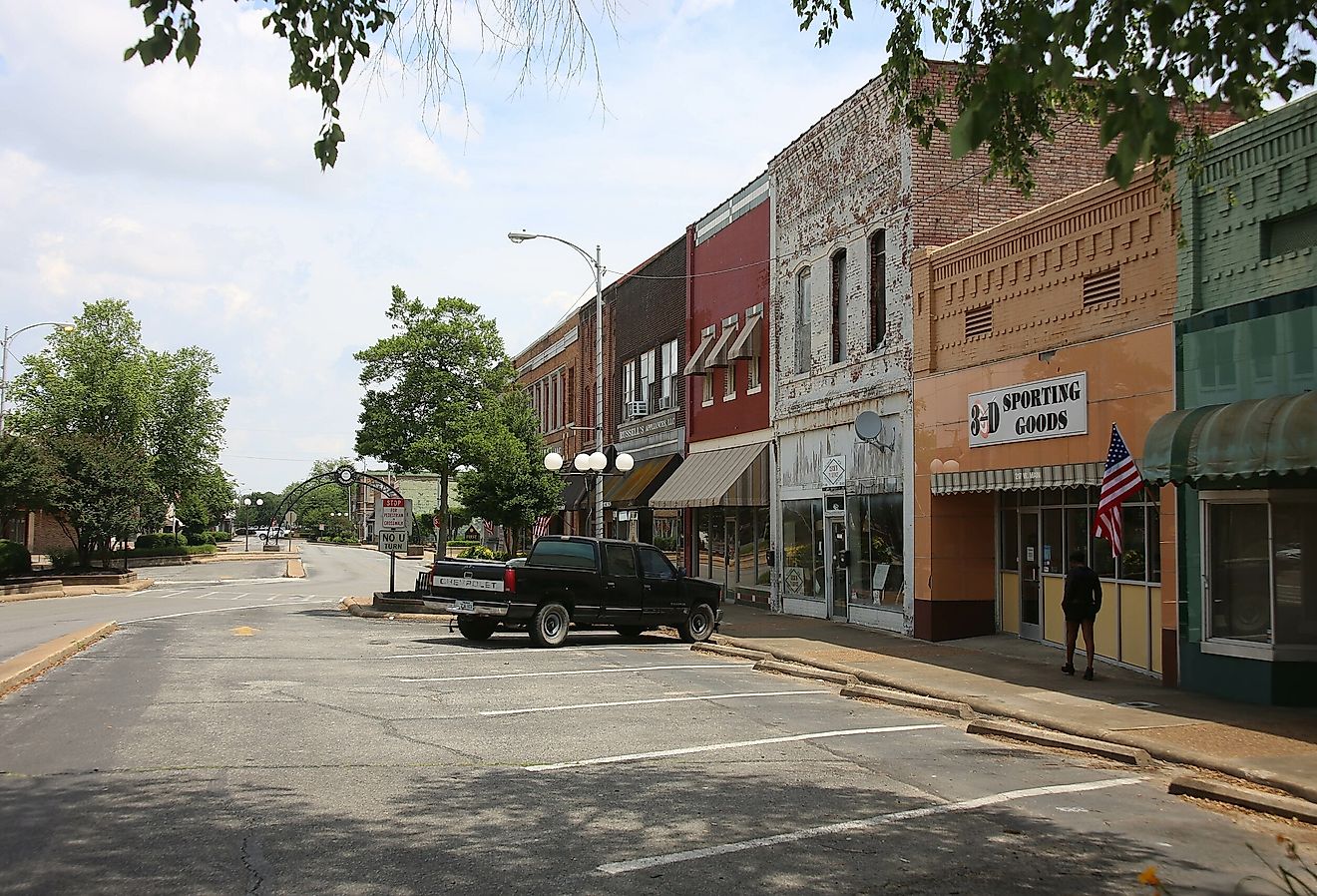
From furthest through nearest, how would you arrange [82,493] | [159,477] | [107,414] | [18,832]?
[159,477] → [107,414] → [82,493] → [18,832]

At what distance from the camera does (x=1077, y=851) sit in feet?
22.6

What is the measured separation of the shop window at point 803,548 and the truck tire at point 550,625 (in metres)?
6.99

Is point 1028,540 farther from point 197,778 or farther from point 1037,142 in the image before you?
point 197,778

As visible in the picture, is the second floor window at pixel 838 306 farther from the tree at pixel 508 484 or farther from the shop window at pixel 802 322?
the tree at pixel 508 484

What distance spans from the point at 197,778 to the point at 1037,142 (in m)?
17.0

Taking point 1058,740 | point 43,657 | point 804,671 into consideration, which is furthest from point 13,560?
point 1058,740

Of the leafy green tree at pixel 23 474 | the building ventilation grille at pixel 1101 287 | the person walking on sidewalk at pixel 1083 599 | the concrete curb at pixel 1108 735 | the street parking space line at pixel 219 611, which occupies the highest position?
the building ventilation grille at pixel 1101 287

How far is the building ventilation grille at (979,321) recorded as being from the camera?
1838 centimetres

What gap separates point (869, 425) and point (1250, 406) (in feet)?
31.6

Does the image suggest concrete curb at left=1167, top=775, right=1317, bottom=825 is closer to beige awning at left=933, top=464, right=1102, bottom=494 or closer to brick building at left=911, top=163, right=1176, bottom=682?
brick building at left=911, top=163, right=1176, bottom=682

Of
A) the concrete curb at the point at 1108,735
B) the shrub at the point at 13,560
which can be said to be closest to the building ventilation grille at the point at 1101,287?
the concrete curb at the point at 1108,735

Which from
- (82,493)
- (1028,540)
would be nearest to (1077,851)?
(1028,540)

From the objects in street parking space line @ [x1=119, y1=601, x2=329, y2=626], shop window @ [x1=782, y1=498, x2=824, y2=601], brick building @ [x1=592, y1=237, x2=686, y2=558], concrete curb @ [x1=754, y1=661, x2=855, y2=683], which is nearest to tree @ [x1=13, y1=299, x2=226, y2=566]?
street parking space line @ [x1=119, y1=601, x2=329, y2=626]

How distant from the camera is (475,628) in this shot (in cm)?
2034
